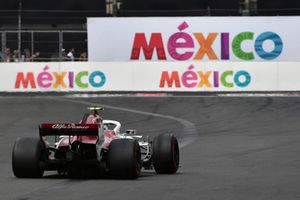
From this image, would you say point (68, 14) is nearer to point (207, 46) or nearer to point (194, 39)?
point (194, 39)

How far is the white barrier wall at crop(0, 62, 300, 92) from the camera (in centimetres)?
3678

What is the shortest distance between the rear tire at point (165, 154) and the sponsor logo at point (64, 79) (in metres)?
23.0

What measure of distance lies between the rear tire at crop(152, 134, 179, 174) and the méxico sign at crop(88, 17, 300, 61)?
25.3 meters

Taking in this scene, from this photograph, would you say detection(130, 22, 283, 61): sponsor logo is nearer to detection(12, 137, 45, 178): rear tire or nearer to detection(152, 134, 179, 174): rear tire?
detection(152, 134, 179, 174): rear tire

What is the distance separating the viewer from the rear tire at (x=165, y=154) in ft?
45.1

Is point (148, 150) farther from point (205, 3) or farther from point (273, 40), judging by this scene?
point (205, 3)

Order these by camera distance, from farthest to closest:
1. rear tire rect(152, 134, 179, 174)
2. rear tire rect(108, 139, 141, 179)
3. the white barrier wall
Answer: the white barrier wall < rear tire rect(152, 134, 179, 174) < rear tire rect(108, 139, 141, 179)

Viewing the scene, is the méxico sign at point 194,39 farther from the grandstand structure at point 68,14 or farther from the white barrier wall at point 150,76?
the white barrier wall at point 150,76

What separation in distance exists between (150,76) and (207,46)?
11.6 feet

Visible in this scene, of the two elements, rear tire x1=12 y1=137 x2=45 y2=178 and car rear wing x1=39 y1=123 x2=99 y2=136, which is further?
car rear wing x1=39 y1=123 x2=99 y2=136

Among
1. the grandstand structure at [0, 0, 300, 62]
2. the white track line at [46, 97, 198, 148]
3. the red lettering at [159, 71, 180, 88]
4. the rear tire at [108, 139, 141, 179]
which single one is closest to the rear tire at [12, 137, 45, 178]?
the rear tire at [108, 139, 141, 179]

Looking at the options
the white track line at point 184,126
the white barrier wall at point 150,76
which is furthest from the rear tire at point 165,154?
the white barrier wall at point 150,76

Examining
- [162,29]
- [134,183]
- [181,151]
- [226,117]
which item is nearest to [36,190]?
[134,183]

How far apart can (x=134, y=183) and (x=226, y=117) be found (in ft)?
49.8
